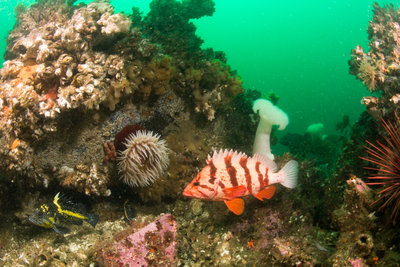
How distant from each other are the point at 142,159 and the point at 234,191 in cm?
153

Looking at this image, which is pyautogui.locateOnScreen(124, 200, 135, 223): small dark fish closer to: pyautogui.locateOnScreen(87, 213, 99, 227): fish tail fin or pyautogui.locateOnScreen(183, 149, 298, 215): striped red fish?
pyautogui.locateOnScreen(87, 213, 99, 227): fish tail fin

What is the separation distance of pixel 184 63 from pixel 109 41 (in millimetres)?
1395

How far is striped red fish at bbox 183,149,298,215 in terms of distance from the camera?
115 inches

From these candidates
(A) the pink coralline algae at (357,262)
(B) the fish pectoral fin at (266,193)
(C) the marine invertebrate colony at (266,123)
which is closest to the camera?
(A) the pink coralline algae at (357,262)

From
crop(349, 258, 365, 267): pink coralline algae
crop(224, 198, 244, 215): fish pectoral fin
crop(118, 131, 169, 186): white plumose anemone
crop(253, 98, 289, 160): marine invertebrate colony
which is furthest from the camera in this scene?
crop(253, 98, 289, 160): marine invertebrate colony

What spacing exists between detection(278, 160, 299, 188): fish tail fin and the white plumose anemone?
5.83 feet

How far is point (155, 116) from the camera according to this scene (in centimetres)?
437

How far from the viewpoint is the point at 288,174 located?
3252mm

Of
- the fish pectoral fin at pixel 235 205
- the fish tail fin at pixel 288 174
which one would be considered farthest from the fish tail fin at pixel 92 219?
the fish tail fin at pixel 288 174

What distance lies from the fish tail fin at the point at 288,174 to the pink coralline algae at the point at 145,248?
5.17 feet

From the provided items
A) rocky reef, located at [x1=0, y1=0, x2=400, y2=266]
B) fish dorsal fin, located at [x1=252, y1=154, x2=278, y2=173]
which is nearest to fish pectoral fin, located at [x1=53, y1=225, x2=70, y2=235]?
rocky reef, located at [x1=0, y1=0, x2=400, y2=266]

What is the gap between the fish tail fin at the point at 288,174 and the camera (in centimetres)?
324

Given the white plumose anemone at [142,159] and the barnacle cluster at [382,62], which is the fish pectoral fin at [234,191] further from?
the barnacle cluster at [382,62]

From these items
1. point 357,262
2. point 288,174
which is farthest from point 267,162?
point 357,262
